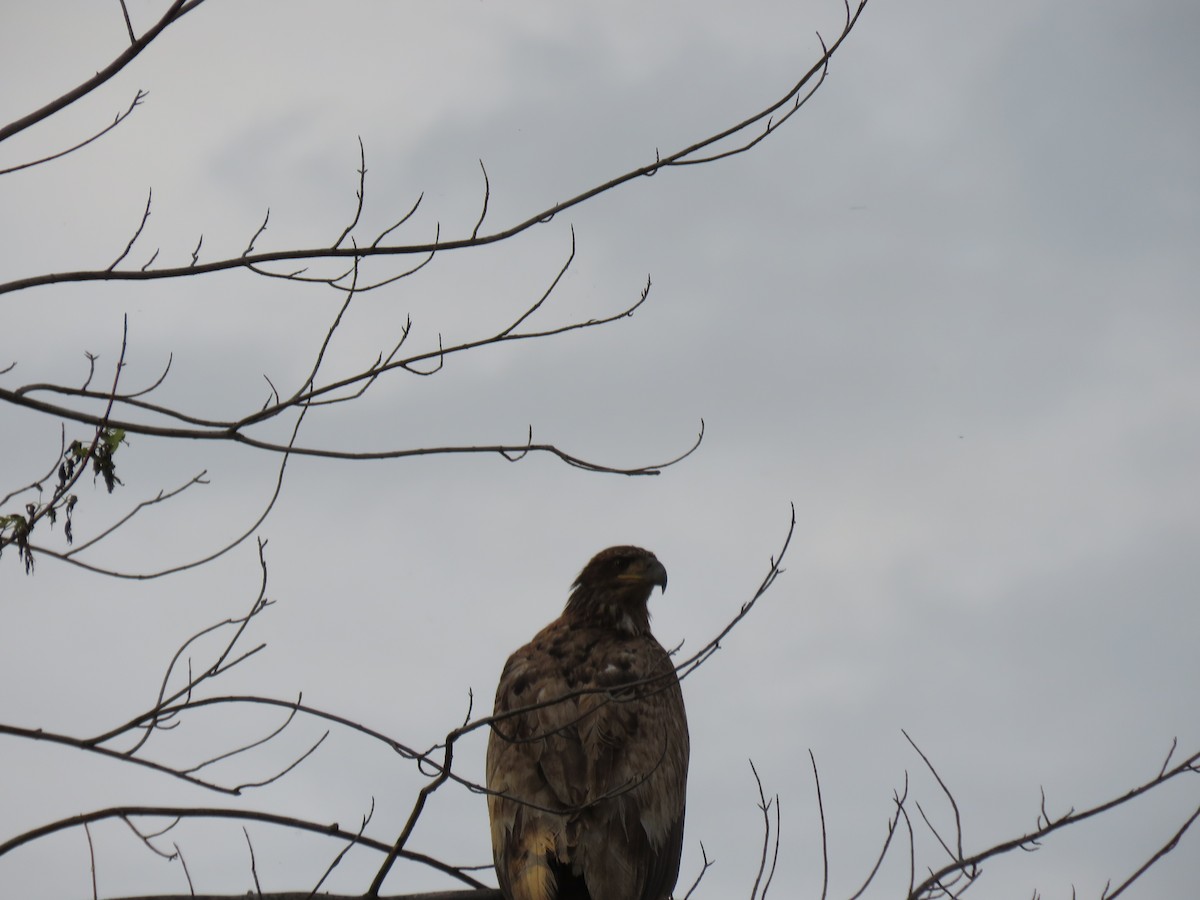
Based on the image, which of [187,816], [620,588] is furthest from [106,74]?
[620,588]

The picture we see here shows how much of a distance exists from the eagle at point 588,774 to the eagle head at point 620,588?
0.32 meters

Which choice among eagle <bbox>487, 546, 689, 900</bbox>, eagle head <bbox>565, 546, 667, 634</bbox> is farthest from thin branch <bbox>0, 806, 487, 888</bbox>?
eagle head <bbox>565, 546, 667, 634</bbox>

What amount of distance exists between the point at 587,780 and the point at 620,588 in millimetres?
1552

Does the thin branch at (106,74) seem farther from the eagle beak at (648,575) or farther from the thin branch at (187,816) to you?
the eagle beak at (648,575)

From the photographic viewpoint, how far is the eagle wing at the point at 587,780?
5.59 metres

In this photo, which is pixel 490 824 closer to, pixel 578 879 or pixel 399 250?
pixel 578 879

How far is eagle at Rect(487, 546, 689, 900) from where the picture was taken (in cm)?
559

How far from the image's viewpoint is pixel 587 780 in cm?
579

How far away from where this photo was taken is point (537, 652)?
6.55 metres

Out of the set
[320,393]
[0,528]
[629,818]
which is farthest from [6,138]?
[629,818]

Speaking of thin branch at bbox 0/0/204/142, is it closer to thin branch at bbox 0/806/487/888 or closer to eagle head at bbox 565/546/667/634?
thin branch at bbox 0/806/487/888

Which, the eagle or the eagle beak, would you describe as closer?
the eagle

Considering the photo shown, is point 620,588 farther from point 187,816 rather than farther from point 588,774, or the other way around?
point 187,816

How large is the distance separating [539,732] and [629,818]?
1.79 ft
